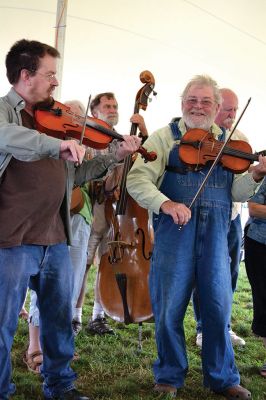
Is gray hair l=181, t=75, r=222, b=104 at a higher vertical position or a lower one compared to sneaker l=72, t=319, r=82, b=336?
higher

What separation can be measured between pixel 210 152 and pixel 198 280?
641 mm

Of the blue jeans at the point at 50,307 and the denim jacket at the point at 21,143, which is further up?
the denim jacket at the point at 21,143

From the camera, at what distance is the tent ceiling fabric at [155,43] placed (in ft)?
24.1

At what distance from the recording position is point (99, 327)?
3.56m

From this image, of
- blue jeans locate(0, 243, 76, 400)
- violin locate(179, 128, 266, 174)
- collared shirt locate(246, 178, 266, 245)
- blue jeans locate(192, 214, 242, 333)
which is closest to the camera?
blue jeans locate(0, 243, 76, 400)

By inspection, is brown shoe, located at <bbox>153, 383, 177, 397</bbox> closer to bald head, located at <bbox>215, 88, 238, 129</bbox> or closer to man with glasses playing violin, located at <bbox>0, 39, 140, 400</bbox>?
man with glasses playing violin, located at <bbox>0, 39, 140, 400</bbox>

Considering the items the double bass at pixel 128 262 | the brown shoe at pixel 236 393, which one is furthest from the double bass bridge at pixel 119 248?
the brown shoe at pixel 236 393

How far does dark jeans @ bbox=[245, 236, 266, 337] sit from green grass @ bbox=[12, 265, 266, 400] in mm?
269

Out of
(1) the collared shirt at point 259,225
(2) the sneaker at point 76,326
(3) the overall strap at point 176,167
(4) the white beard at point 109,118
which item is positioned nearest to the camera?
(3) the overall strap at point 176,167

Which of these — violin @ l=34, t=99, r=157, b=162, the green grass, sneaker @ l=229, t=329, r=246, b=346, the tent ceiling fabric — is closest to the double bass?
the green grass

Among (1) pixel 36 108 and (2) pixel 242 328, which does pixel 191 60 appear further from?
(1) pixel 36 108

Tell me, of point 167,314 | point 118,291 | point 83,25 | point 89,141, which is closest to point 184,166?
point 89,141

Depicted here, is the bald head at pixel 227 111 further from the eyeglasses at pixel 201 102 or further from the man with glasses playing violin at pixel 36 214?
the man with glasses playing violin at pixel 36 214

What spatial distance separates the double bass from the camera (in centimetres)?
296
